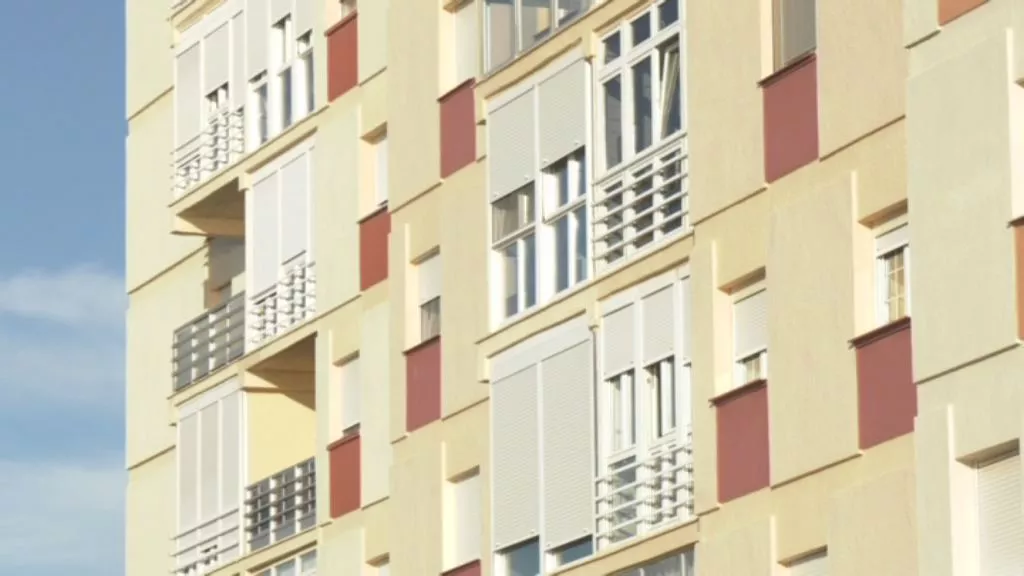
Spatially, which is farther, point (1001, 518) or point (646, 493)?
point (646, 493)

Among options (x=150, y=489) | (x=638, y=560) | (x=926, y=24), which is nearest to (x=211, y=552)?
(x=150, y=489)

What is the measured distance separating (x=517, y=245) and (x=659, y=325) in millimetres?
3682

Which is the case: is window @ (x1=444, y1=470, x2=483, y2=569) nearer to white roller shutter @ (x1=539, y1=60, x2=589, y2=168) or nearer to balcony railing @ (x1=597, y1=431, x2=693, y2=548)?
balcony railing @ (x1=597, y1=431, x2=693, y2=548)

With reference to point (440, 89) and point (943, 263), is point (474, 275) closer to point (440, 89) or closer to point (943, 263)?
point (440, 89)

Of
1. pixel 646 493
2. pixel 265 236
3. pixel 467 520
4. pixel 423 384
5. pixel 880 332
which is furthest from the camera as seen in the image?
pixel 265 236

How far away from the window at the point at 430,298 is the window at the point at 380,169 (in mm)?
2389

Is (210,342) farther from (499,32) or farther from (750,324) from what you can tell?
(750,324)

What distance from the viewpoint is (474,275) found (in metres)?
39.1

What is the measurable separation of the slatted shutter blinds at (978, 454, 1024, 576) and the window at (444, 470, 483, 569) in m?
11.3

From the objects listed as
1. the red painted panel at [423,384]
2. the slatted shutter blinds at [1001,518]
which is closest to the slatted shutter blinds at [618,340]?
the red painted panel at [423,384]

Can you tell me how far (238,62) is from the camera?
156 ft

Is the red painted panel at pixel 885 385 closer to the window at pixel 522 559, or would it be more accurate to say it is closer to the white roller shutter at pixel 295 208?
the window at pixel 522 559

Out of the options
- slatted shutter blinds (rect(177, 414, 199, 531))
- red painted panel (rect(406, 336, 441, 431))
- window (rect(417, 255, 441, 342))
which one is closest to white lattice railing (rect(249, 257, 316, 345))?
slatted shutter blinds (rect(177, 414, 199, 531))

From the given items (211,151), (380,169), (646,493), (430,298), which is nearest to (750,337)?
(646,493)
